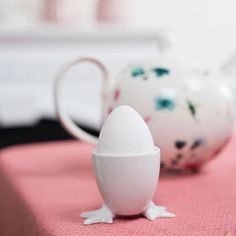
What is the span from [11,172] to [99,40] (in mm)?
1309

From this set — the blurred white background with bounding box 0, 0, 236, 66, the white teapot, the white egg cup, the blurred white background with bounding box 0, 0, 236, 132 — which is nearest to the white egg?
the white egg cup

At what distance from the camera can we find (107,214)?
1.70 feet

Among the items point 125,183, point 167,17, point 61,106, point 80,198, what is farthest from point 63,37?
point 125,183

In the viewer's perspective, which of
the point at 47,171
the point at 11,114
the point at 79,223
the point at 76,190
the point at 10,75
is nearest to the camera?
the point at 79,223

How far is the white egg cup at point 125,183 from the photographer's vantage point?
503mm

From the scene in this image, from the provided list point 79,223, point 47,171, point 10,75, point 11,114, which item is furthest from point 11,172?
point 10,75

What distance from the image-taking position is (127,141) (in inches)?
20.1

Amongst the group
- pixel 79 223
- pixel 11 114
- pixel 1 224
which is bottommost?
pixel 11 114

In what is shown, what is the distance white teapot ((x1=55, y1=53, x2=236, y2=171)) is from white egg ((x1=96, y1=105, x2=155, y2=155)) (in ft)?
0.54

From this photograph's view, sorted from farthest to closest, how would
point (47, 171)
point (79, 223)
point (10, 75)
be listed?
point (10, 75) → point (47, 171) → point (79, 223)

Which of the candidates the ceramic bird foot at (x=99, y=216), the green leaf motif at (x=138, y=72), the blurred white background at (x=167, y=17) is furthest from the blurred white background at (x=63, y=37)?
the ceramic bird foot at (x=99, y=216)

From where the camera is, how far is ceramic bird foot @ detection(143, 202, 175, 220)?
52 cm

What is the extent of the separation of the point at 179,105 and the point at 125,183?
0.22 meters

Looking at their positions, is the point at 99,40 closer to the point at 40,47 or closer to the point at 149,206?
the point at 40,47
